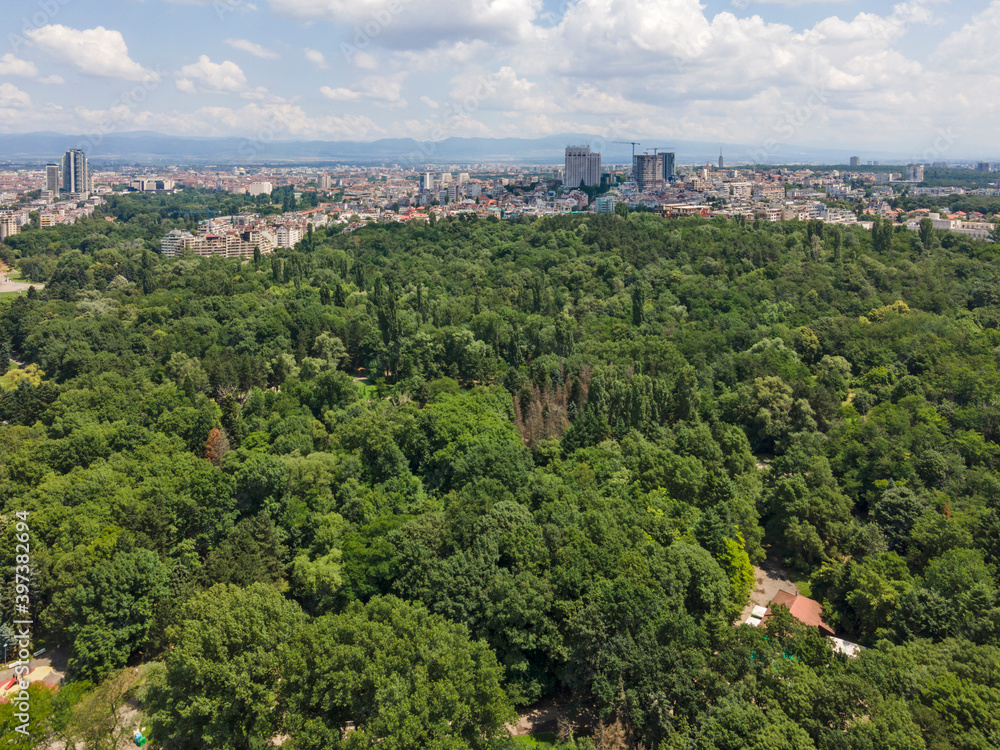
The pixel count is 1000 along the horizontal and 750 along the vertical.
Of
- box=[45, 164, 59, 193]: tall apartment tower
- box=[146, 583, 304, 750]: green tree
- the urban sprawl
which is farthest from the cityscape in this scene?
box=[45, 164, 59, 193]: tall apartment tower

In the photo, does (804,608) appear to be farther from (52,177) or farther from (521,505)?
(52,177)

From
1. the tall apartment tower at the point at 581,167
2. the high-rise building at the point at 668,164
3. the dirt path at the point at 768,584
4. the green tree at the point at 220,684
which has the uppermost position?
the high-rise building at the point at 668,164

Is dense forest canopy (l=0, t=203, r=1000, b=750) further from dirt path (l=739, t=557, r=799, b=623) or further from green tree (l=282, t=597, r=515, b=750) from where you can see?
dirt path (l=739, t=557, r=799, b=623)

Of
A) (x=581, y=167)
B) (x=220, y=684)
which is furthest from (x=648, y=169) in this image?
(x=220, y=684)

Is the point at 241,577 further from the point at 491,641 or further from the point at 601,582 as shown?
the point at 601,582

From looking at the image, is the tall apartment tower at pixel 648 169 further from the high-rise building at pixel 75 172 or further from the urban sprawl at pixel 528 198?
the high-rise building at pixel 75 172

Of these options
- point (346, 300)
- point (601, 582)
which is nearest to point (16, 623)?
point (601, 582)

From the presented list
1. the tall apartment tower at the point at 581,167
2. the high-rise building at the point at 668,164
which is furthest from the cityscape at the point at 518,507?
the high-rise building at the point at 668,164
